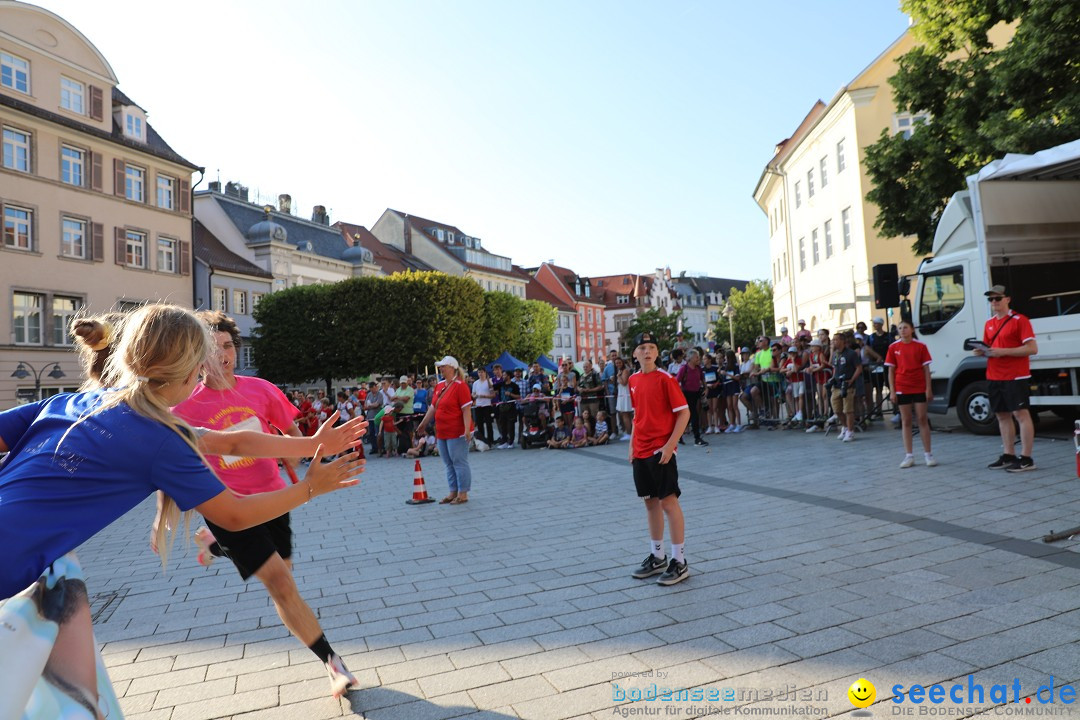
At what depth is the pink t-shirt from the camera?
177 inches

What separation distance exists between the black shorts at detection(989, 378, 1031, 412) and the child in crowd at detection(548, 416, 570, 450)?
1018cm

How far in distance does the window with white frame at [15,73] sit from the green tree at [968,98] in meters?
32.2

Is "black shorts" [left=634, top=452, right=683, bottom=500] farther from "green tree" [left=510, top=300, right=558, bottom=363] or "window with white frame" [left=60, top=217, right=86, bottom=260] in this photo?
"green tree" [left=510, top=300, right=558, bottom=363]

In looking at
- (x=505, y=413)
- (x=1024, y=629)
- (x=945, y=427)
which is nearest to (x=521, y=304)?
(x=505, y=413)

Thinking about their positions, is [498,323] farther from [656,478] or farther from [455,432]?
[656,478]

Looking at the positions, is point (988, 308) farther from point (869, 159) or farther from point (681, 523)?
point (681, 523)

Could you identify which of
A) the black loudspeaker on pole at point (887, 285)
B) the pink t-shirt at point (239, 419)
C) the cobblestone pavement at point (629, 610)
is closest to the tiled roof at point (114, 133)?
the cobblestone pavement at point (629, 610)

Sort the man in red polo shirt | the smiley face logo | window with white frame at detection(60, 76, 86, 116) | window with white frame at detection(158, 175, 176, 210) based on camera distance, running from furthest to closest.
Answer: window with white frame at detection(158, 175, 176, 210) < window with white frame at detection(60, 76, 86, 116) < the man in red polo shirt < the smiley face logo

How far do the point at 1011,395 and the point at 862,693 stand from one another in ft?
23.5

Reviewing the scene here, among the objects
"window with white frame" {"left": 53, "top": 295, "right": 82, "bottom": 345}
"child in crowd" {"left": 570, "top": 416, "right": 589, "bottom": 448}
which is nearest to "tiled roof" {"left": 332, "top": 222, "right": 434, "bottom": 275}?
"window with white frame" {"left": 53, "top": 295, "right": 82, "bottom": 345}

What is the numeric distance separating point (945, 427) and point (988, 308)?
10.8 feet

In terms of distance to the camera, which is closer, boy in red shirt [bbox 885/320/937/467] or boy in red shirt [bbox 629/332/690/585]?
boy in red shirt [bbox 629/332/690/585]

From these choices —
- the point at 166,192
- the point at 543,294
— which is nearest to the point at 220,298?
the point at 166,192

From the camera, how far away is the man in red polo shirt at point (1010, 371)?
30.3 ft
